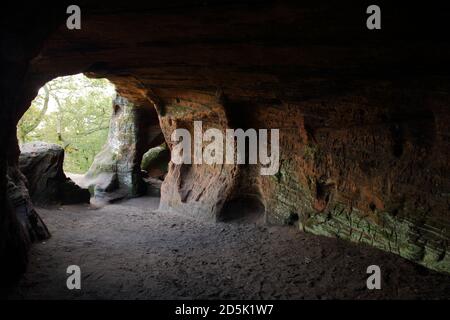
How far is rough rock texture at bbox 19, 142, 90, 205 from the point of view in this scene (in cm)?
983

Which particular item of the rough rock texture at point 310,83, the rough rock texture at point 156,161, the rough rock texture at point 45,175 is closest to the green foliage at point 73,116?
the rough rock texture at point 156,161

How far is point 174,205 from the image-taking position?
10.5 meters

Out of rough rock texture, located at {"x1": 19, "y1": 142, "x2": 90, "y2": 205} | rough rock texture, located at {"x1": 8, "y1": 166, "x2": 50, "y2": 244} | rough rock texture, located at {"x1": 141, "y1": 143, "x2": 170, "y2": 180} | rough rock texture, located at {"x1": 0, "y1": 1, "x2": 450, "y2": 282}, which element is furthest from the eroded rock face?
rough rock texture, located at {"x1": 8, "y1": 166, "x2": 50, "y2": 244}

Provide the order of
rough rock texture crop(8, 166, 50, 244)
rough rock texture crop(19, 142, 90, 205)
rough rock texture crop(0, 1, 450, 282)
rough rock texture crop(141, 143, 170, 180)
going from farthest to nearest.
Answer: rough rock texture crop(141, 143, 170, 180) → rough rock texture crop(19, 142, 90, 205) → rough rock texture crop(8, 166, 50, 244) → rough rock texture crop(0, 1, 450, 282)

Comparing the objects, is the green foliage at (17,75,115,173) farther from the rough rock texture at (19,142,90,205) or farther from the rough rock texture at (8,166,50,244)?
the rough rock texture at (8,166,50,244)

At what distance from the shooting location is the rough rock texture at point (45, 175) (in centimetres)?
983

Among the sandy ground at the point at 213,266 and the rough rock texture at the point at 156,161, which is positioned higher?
the rough rock texture at the point at 156,161

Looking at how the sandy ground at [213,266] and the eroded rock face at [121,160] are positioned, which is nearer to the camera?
the sandy ground at [213,266]

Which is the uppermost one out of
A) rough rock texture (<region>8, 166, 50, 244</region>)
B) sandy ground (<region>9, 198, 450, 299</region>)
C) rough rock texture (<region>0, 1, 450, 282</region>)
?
rough rock texture (<region>0, 1, 450, 282</region>)

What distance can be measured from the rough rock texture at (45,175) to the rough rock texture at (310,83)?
228 cm

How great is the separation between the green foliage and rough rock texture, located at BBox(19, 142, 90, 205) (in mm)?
9445

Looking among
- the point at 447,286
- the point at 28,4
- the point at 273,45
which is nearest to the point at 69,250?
the point at 28,4

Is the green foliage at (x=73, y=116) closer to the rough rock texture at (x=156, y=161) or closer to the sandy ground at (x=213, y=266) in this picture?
the rough rock texture at (x=156, y=161)

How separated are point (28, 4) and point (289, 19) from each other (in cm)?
299
